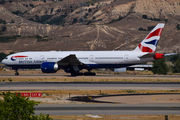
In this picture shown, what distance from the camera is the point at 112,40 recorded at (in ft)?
489

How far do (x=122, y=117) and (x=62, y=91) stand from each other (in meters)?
13.2

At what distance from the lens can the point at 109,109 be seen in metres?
21.5

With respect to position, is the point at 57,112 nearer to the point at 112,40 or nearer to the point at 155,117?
the point at 155,117

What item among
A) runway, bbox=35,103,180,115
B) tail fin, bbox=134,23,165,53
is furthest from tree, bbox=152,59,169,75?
runway, bbox=35,103,180,115

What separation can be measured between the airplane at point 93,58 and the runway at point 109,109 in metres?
24.6

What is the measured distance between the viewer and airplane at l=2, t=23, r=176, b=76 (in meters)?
47.7

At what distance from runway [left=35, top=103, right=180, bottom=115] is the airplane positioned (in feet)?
80.6

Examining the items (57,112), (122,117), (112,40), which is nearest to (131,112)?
(122,117)

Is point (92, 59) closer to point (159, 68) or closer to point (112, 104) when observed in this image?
point (112, 104)

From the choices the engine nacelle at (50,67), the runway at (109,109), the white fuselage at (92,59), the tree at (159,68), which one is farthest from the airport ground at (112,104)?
the tree at (159,68)

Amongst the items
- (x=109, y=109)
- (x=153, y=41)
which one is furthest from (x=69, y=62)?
(x=109, y=109)

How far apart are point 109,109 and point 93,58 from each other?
1119 inches

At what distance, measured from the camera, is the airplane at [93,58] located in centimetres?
4766

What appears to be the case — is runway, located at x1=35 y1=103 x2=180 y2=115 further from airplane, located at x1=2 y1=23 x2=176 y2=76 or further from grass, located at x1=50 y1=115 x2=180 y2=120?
airplane, located at x1=2 y1=23 x2=176 y2=76
